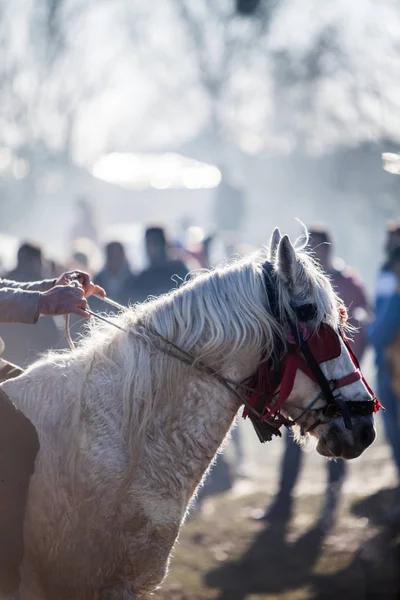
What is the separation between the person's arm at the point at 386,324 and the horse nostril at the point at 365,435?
13.1ft

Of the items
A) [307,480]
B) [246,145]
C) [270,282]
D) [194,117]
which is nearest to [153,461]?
[270,282]

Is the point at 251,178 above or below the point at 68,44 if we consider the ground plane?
above

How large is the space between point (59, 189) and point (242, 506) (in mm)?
25734

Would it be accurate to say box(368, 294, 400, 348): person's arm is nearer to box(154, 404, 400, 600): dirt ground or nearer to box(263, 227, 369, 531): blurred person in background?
box(263, 227, 369, 531): blurred person in background

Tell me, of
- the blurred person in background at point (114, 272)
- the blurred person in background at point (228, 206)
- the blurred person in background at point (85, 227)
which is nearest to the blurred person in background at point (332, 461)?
the blurred person in background at point (114, 272)

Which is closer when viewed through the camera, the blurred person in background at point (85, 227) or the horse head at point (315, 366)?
the horse head at point (315, 366)

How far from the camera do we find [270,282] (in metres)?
3.16

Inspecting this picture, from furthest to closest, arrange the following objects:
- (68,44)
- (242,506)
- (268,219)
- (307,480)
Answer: (268,219) → (68,44) → (307,480) → (242,506)

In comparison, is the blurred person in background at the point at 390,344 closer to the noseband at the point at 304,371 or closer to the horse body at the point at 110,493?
the noseband at the point at 304,371

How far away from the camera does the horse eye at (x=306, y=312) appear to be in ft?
10.3

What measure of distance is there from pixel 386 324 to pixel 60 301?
4611 millimetres

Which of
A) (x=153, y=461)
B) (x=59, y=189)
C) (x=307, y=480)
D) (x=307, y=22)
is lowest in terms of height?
(x=153, y=461)

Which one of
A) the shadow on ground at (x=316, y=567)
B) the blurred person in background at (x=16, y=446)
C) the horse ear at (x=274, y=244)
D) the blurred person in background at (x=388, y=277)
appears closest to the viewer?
the blurred person in background at (x=16, y=446)

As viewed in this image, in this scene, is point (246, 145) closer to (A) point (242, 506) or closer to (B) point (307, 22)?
(B) point (307, 22)
